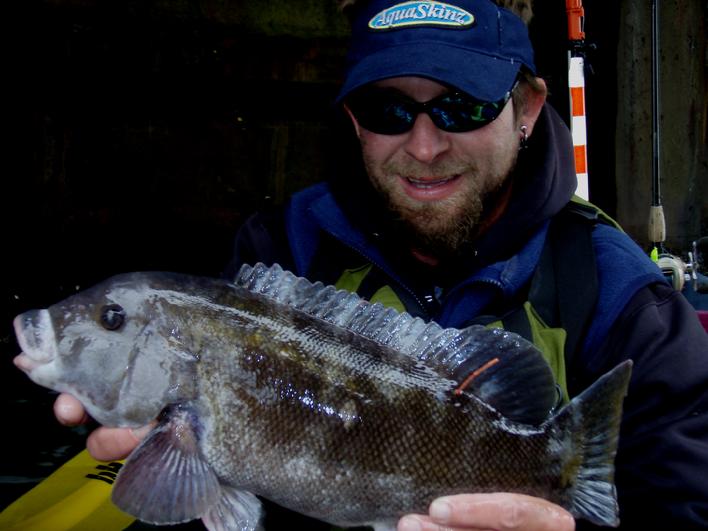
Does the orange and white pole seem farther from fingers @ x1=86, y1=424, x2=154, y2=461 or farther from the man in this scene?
fingers @ x1=86, y1=424, x2=154, y2=461

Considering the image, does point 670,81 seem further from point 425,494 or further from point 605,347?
point 425,494

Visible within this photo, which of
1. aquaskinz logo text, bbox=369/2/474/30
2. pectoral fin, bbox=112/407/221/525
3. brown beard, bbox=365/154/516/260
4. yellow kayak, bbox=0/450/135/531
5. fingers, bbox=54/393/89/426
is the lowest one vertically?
yellow kayak, bbox=0/450/135/531

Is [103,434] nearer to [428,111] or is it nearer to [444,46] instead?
[428,111]

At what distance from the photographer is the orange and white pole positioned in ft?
14.5

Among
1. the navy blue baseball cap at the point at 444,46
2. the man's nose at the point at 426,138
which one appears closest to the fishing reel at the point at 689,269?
the navy blue baseball cap at the point at 444,46

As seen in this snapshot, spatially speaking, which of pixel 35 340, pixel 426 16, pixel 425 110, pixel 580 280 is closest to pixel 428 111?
pixel 425 110

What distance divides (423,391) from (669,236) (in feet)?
20.4

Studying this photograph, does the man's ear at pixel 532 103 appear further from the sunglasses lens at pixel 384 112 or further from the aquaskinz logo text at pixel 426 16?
the sunglasses lens at pixel 384 112

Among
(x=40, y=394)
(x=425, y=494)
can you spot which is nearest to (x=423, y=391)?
(x=425, y=494)

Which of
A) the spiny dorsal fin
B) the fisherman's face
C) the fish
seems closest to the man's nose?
the fisherman's face

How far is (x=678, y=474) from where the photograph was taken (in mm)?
2201

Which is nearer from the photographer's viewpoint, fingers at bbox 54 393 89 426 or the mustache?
fingers at bbox 54 393 89 426

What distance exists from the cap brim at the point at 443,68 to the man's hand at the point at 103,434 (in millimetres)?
1339

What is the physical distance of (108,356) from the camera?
199 cm
